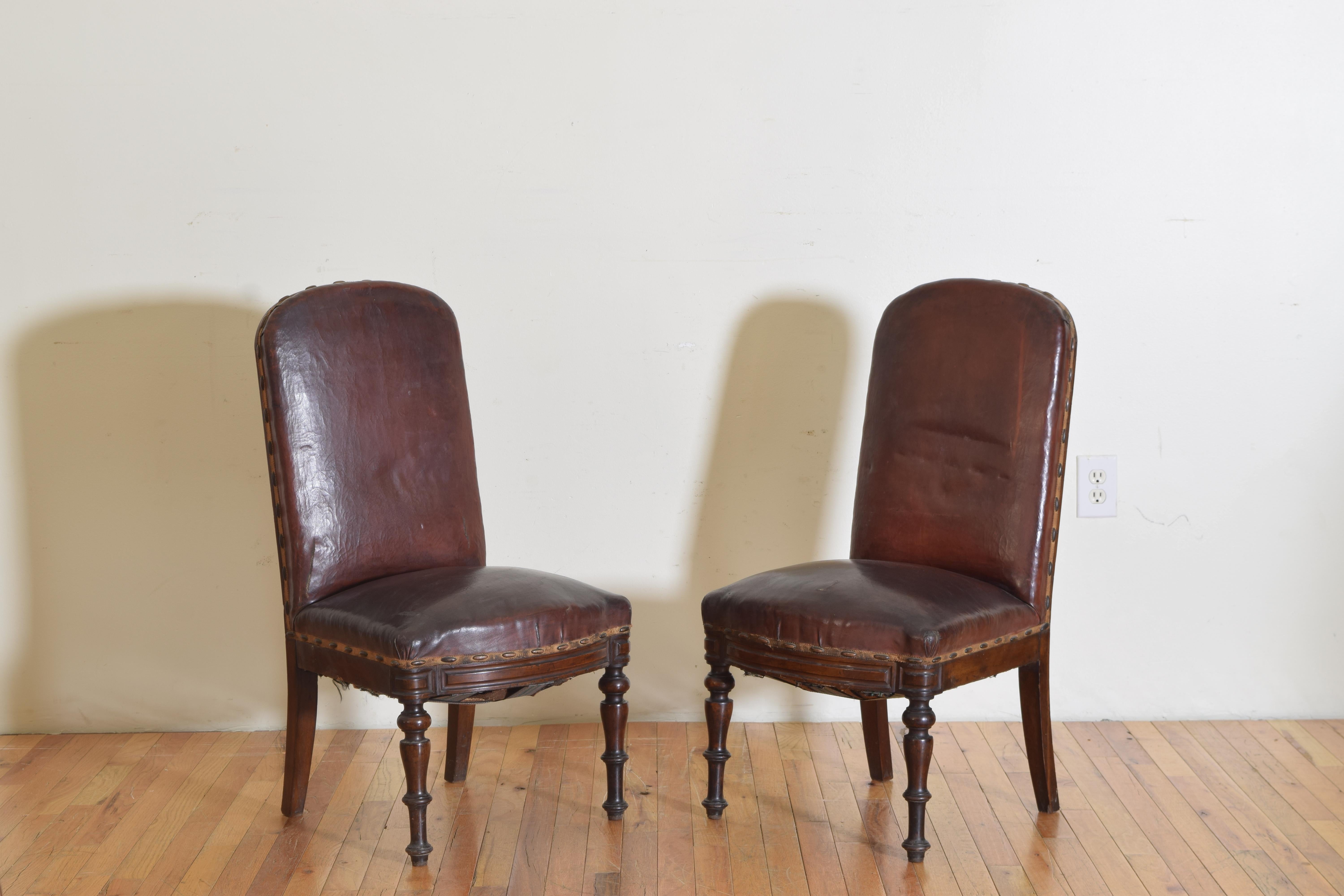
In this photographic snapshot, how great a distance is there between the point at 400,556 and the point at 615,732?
51cm

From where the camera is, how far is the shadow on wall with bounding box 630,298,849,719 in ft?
8.11

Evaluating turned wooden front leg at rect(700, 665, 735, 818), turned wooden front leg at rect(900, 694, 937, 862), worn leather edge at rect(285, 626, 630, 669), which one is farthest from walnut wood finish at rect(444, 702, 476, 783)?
turned wooden front leg at rect(900, 694, 937, 862)

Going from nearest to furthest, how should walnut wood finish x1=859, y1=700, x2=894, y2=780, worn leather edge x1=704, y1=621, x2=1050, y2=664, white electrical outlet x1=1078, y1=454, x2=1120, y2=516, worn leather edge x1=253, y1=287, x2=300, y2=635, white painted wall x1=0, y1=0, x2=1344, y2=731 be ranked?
worn leather edge x1=704, y1=621, x2=1050, y2=664 → worn leather edge x1=253, y1=287, x2=300, y2=635 → walnut wood finish x1=859, y1=700, x2=894, y2=780 → white painted wall x1=0, y1=0, x2=1344, y2=731 → white electrical outlet x1=1078, y1=454, x2=1120, y2=516

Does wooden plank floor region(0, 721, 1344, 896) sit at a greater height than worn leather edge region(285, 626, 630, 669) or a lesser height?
lesser

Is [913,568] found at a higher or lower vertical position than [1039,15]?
lower

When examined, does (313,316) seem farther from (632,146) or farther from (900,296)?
(900,296)

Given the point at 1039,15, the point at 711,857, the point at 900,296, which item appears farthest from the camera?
the point at 1039,15

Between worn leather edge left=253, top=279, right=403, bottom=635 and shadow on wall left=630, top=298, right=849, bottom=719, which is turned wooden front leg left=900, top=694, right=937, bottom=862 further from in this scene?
worn leather edge left=253, top=279, right=403, bottom=635

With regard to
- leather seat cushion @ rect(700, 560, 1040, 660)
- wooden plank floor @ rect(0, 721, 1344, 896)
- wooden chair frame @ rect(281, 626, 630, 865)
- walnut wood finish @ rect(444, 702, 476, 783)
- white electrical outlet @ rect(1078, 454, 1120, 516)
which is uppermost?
white electrical outlet @ rect(1078, 454, 1120, 516)

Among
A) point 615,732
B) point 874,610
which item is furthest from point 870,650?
point 615,732

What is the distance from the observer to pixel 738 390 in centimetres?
249

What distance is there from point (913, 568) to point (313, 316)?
1.17 meters

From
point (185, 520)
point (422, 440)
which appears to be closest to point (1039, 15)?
point (422, 440)

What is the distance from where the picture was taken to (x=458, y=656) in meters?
1.79
